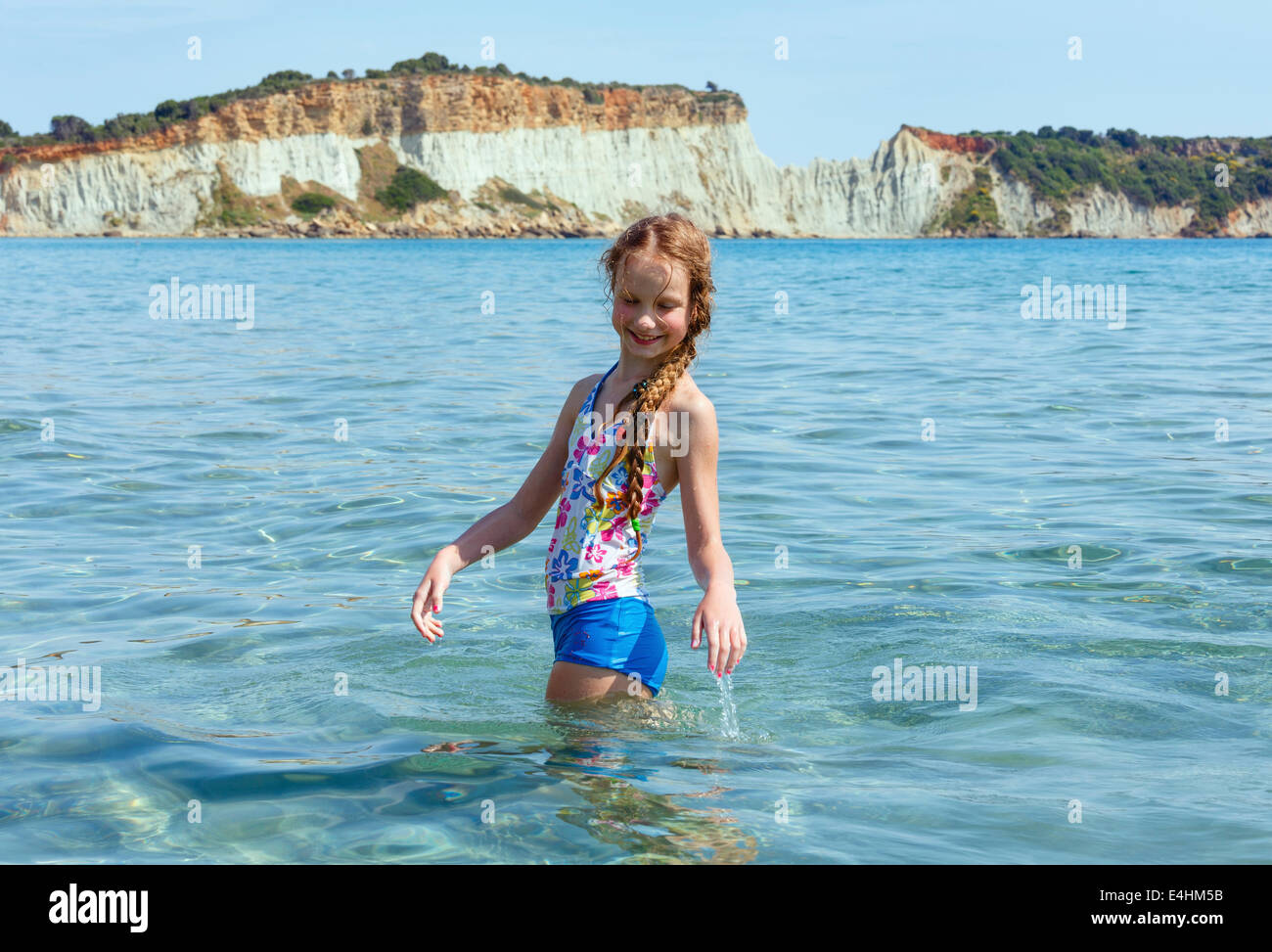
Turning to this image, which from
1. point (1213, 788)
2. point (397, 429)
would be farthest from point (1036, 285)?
point (1213, 788)

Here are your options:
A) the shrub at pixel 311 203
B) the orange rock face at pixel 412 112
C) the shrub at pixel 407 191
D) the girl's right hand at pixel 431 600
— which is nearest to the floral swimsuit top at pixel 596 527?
the girl's right hand at pixel 431 600

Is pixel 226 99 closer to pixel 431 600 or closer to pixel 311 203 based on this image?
pixel 311 203

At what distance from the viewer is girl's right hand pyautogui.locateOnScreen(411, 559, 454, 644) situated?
358 centimetres

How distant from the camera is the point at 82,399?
471 inches

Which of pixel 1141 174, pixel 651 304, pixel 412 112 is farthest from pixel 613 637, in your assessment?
pixel 1141 174

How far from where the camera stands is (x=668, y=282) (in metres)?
3.77

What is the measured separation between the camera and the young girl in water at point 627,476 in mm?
3754

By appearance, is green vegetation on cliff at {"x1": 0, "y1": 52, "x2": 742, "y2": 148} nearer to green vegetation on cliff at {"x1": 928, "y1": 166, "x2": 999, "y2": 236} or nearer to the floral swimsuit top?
green vegetation on cliff at {"x1": 928, "y1": 166, "x2": 999, "y2": 236}

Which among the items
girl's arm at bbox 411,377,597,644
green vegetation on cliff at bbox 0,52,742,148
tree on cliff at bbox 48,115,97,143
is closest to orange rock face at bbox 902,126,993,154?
green vegetation on cliff at bbox 0,52,742,148

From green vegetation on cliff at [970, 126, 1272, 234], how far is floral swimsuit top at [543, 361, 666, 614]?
485 ft

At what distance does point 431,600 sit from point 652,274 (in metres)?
1.20

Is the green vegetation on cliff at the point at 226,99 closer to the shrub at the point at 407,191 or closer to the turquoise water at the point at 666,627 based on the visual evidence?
the shrub at the point at 407,191
